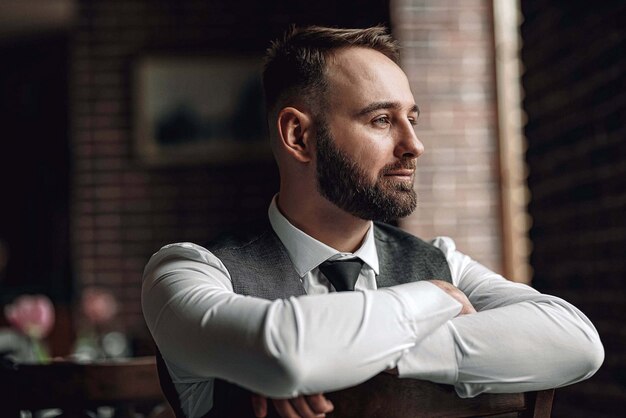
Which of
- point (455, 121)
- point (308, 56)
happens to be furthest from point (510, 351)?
point (455, 121)

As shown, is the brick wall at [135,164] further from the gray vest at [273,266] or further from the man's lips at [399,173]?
the man's lips at [399,173]

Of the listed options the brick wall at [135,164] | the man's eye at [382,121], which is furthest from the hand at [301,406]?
the brick wall at [135,164]

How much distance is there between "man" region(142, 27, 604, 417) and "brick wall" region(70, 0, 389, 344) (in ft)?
11.8

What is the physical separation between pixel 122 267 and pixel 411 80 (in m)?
2.50

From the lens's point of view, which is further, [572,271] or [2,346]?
[2,346]

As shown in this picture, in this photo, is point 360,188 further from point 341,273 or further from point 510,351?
point 510,351

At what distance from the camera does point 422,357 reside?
1096 millimetres

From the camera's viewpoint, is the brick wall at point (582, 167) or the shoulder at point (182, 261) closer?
the shoulder at point (182, 261)

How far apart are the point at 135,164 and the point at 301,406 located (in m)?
4.20

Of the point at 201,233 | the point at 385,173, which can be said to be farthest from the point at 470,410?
the point at 201,233

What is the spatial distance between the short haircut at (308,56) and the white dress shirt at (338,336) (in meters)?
0.29

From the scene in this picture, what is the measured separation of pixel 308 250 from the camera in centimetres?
139

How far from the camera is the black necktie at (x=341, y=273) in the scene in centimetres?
137

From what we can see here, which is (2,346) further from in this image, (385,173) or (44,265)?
(44,265)
